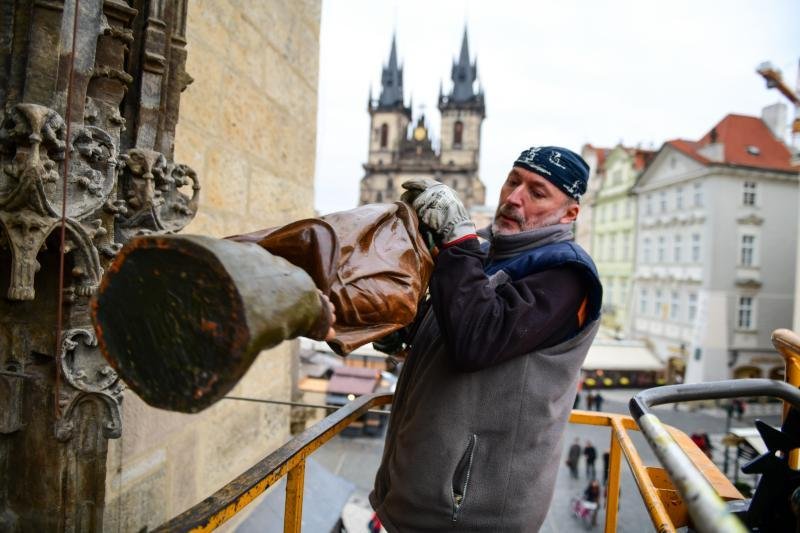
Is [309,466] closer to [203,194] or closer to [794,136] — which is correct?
[203,194]

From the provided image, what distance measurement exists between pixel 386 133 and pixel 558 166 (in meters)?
66.8

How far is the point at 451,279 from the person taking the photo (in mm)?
1454

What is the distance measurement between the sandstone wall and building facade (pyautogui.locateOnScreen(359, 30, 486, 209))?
59826 mm

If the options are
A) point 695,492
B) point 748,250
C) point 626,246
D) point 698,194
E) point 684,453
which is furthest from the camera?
point 626,246

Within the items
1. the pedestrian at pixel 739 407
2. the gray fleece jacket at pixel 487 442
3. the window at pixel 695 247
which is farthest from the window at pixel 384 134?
the gray fleece jacket at pixel 487 442

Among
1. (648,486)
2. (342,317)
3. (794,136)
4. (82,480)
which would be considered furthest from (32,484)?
(794,136)

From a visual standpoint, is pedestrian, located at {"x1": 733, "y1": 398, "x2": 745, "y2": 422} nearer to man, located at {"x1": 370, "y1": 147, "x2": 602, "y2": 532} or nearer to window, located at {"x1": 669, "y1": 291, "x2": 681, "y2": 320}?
window, located at {"x1": 669, "y1": 291, "x2": 681, "y2": 320}

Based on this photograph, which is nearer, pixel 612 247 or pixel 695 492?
pixel 695 492

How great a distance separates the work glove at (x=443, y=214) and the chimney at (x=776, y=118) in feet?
95.3

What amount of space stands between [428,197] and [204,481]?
6.73ft

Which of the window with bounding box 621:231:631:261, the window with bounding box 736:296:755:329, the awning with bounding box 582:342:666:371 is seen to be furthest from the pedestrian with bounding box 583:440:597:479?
the window with bounding box 621:231:631:261

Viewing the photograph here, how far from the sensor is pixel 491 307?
1438mm

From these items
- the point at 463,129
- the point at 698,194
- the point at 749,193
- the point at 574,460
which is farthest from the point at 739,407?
the point at 463,129

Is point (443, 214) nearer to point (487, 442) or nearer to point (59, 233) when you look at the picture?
point (487, 442)
